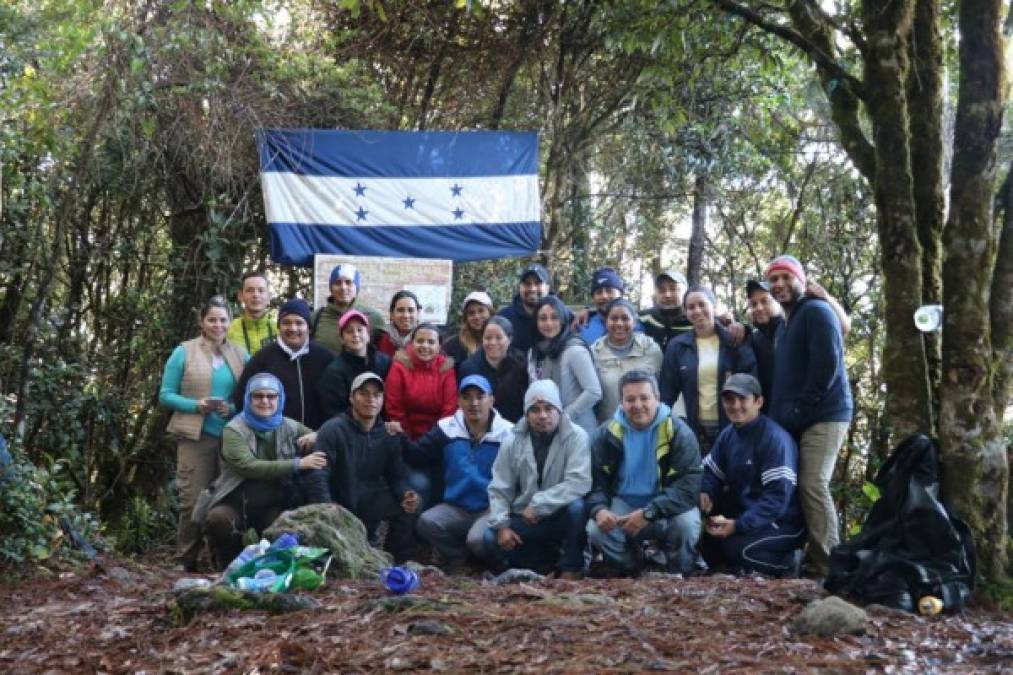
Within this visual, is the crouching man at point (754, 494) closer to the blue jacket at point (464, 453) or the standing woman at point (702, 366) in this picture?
the standing woman at point (702, 366)

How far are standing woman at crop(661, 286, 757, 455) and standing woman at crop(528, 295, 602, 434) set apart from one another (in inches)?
20.0

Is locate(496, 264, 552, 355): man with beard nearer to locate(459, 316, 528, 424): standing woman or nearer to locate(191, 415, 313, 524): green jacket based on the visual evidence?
locate(459, 316, 528, 424): standing woman

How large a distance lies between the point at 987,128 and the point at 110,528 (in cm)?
787

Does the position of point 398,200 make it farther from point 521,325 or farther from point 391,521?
point 391,521

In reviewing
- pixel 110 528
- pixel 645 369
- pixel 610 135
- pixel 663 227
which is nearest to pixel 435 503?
pixel 645 369

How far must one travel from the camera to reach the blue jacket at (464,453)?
23.1 ft

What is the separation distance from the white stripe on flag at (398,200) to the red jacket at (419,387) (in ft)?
8.05

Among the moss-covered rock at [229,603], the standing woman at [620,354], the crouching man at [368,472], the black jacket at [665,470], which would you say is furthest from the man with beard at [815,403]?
the moss-covered rock at [229,603]

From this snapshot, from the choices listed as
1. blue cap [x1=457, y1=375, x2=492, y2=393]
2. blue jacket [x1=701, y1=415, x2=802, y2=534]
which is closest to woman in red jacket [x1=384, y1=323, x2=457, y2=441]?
blue cap [x1=457, y1=375, x2=492, y2=393]

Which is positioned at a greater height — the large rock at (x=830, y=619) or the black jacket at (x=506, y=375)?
the black jacket at (x=506, y=375)

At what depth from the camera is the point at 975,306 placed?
5.25 meters

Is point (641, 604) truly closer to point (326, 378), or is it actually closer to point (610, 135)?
point (326, 378)

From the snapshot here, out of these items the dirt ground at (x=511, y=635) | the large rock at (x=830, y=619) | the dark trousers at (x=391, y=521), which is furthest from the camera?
the dark trousers at (x=391, y=521)

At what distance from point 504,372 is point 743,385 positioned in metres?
1.77
